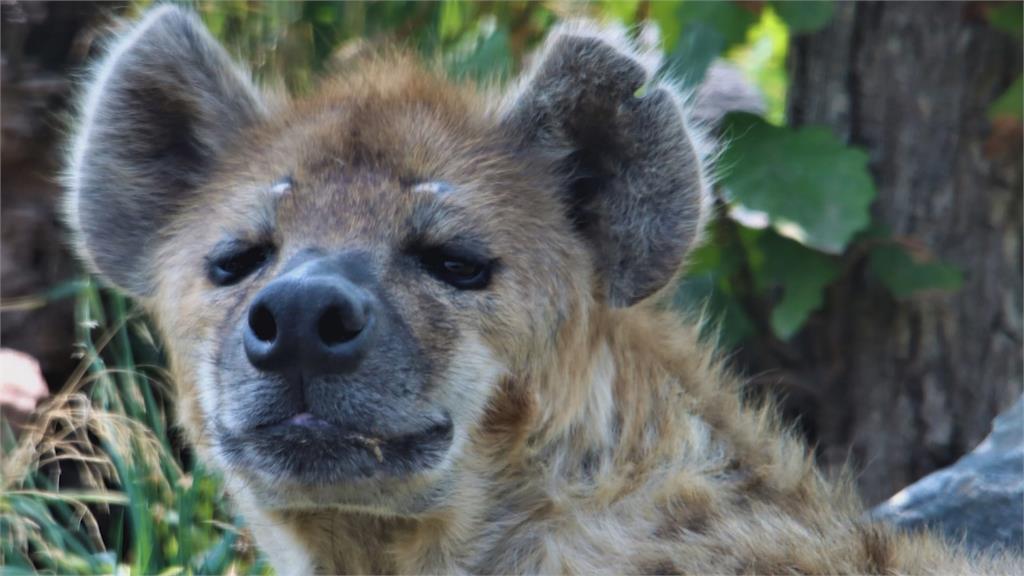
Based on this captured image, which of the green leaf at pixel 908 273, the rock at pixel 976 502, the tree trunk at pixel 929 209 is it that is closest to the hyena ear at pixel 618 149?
the rock at pixel 976 502

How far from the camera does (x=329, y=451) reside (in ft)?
8.82

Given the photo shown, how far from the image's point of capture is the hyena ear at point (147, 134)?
10.7 ft

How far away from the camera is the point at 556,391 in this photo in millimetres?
2953

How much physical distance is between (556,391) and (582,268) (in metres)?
0.29

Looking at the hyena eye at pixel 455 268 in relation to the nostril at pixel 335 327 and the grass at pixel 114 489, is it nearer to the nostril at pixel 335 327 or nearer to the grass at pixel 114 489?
the nostril at pixel 335 327

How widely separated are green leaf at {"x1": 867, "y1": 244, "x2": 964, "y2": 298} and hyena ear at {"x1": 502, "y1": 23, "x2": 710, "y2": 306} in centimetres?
150

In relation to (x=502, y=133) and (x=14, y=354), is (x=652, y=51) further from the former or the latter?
(x=14, y=354)

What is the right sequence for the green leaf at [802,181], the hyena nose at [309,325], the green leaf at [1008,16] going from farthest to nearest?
the green leaf at [1008,16], the green leaf at [802,181], the hyena nose at [309,325]

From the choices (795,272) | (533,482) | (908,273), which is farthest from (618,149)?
(908,273)

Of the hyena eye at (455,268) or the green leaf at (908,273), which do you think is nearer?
the hyena eye at (455,268)

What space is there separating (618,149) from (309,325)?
843 mm

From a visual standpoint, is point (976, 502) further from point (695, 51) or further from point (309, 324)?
point (309, 324)

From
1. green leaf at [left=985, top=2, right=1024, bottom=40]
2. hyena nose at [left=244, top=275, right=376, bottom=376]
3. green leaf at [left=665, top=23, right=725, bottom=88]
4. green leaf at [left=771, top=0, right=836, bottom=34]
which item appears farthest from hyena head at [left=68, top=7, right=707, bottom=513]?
green leaf at [left=985, top=2, right=1024, bottom=40]

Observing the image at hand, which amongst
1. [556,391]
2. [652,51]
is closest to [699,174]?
[652,51]
